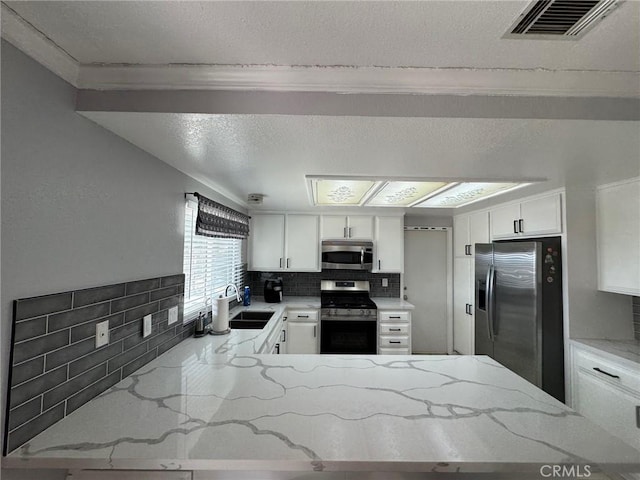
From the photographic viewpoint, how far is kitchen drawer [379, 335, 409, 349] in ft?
11.2

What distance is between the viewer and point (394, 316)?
3461 millimetres

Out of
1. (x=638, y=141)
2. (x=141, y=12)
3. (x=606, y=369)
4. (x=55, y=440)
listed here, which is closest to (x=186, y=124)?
(x=141, y=12)

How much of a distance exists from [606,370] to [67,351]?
3.08m

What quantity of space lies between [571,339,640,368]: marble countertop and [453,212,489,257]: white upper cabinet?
132cm

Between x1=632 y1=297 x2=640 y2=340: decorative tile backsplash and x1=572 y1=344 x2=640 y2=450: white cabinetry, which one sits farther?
x1=632 y1=297 x2=640 y2=340: decorative tile backsplash

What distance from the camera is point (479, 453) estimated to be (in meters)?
0.91

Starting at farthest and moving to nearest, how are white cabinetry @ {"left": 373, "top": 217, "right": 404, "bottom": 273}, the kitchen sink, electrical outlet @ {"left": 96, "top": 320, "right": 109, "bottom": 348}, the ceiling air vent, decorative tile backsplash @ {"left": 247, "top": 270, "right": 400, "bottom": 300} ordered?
decorative tile backsplash @ {"left": 247, "top": 270, "right": 400, "bottom": 300}, white cabinetry @ {"left": 373, "top": 217, "right": 404, "bottom": 273}, the kitchen sink, electrical outlet @ {"left": 96, "top": 320, "right": 109, "bottom": 348}, the ceiling air vent

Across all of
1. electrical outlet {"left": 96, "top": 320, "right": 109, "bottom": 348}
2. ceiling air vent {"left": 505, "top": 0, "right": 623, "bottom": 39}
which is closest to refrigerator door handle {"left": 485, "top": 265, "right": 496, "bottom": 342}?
ceiling air vent {"left": 505, "top": 0, "right": 623, "bottom": 39}

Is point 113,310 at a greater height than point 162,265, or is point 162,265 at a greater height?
point 162,265

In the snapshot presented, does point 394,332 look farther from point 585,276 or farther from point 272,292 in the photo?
point 585,276

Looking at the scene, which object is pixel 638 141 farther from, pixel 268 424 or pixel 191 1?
pixel 268 424

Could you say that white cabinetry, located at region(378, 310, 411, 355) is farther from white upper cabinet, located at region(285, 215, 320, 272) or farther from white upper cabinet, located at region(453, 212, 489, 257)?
white upper cabinet, located at region(453, 212, 489, 257)

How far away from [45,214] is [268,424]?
106 centimetres

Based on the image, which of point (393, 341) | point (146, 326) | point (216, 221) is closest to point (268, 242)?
point (216, 221)
